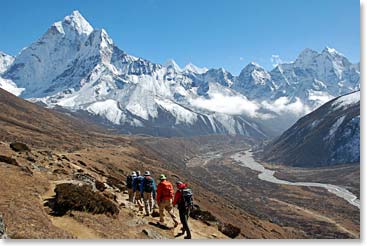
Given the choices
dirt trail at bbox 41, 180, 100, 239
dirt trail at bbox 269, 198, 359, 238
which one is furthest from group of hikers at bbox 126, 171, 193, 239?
dirt trail at bbox 269, 198, 359, 238

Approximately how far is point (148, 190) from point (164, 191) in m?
4.35

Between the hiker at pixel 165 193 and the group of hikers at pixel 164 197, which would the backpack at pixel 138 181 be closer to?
the group of hikers at pixel 164 197

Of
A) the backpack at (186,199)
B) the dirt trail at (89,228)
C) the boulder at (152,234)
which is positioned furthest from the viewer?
the boulder at (152,234)

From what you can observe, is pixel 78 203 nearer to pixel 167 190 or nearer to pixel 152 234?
pixel 152 234

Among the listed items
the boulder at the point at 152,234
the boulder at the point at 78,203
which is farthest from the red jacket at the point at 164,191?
the boulder at the point at 78,203

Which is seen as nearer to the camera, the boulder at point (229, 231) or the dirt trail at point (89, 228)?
the dirt trail at point (89, 228)

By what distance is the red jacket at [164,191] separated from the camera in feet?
81.0

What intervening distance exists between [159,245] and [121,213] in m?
9.58

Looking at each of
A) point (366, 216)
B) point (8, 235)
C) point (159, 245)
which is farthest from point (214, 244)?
point (8, 235)

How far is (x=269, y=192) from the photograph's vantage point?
17238cm

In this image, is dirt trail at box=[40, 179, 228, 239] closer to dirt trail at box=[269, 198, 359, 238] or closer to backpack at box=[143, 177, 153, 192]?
backpack at box=[143, 177, 153, 192]

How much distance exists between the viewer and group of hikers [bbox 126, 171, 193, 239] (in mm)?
22734

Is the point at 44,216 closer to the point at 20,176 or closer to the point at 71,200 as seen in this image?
the point at 71,200

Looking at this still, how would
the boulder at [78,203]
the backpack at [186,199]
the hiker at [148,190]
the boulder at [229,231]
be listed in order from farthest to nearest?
the boulder at [229,231], the hiker at [148,190], the boulder at [78,203], the backpack at [186,199]
